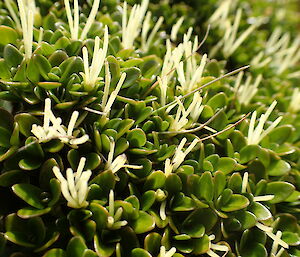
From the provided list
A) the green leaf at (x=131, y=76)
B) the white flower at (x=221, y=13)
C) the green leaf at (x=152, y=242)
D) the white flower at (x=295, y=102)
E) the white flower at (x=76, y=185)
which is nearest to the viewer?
the white flower at (x=76, y=185)

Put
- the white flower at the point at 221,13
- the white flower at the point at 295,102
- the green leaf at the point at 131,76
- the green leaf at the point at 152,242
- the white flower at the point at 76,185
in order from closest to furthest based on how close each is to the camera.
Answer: the white flower at the point at 76,185
the green leaf at the point at 152,242
the green leaf at the point at 131,76
the white flower at the point at 295,102
the white flower at the point at 221,13

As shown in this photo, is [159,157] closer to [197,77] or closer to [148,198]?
[148,198]

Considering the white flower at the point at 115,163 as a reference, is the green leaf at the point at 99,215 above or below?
below

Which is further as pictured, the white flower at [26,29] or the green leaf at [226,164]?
the green leaf at [226,164]

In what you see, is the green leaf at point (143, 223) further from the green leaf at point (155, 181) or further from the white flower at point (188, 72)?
the white flower at point (188, 72)

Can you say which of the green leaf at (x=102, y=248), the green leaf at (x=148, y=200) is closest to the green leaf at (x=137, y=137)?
the green leaf at (x=148, y=200)

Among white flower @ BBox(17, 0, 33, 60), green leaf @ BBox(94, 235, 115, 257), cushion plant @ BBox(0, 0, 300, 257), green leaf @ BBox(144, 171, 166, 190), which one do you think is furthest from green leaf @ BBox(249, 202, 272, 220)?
white flower @ BBox(17, 0, 33, 60)

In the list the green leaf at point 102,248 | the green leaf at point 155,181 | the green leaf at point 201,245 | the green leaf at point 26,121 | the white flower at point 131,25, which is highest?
the white flower at point 131,25

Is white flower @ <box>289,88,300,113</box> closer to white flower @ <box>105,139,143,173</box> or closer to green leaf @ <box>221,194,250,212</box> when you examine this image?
green leaf @ <box>221,194,250,212</box>
